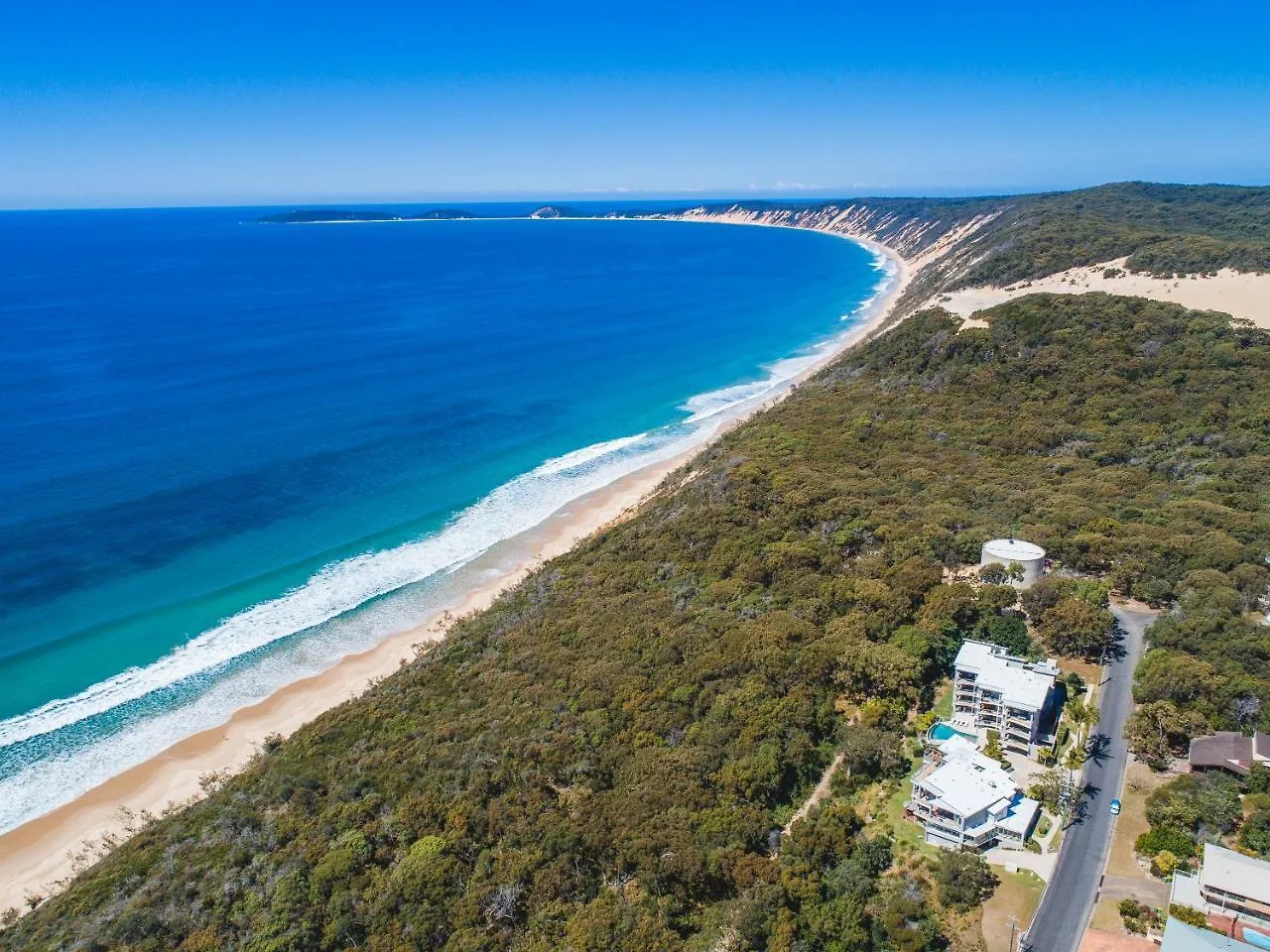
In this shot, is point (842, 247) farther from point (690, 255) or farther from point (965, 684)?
point (965, 684)

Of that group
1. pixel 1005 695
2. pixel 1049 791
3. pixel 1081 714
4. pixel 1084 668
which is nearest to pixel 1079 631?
pixel 1084 668

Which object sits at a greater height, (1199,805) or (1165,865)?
(1199,805)

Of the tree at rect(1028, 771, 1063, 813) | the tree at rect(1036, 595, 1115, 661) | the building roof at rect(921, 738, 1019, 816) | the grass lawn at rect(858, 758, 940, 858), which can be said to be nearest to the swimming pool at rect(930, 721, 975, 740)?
the grass lawn at rect(858, 758, 940, 858)

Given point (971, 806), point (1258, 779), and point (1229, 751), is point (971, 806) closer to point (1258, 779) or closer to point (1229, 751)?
point (1258, 779)

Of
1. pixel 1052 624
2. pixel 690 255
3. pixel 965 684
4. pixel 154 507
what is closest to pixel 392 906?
pixel 965 684

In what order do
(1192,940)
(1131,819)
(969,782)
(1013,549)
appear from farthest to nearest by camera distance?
1. (1013,549)
2. (969,782)
3. (1131,819)
4. (1192,940)

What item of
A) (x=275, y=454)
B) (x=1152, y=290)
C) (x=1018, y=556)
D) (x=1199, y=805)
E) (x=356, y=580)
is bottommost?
(x=356, y=580)

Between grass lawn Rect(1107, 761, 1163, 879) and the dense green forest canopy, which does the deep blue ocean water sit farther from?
grass lawn Rect(1107, 761, 1163, 879)
